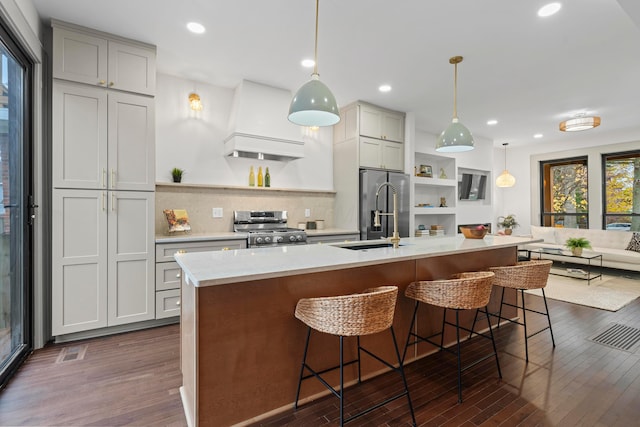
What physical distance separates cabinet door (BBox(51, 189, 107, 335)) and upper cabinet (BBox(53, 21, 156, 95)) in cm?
104

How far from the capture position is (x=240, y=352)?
167 centimetres

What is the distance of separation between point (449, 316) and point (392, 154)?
2.93 m

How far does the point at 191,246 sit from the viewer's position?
3246 mm

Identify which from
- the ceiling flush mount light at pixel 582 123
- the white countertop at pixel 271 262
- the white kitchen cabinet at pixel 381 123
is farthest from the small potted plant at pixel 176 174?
the ceiling flush mount light at pixel 582 123

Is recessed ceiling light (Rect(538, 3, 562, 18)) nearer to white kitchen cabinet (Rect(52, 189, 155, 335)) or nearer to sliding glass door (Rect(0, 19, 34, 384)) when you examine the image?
white kitchen cabinet (Rect(52, 189, 155, 335))

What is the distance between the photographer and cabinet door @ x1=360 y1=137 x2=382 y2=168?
182 inches

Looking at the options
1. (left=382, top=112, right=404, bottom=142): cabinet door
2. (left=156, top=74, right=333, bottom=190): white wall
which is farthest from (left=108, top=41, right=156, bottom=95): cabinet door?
(left=382, top=112, right=404, bottom=142): cabinet door

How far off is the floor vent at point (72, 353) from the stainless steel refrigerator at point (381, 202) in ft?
11.0

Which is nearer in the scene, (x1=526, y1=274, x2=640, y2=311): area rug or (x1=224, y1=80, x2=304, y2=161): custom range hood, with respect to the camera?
(x1=224, y1=80, x2=304, y2=161): custom range hood

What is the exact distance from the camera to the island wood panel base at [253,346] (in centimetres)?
158

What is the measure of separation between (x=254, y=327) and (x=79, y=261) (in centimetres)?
207

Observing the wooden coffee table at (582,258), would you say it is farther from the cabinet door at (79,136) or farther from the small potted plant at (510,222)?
the cabinet door at (79,136)

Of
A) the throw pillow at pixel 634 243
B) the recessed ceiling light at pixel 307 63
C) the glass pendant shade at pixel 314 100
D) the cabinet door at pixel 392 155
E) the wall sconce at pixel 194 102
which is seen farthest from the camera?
the throw pillow at pixel 634 243

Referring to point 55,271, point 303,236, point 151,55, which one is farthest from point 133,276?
point 151,55
